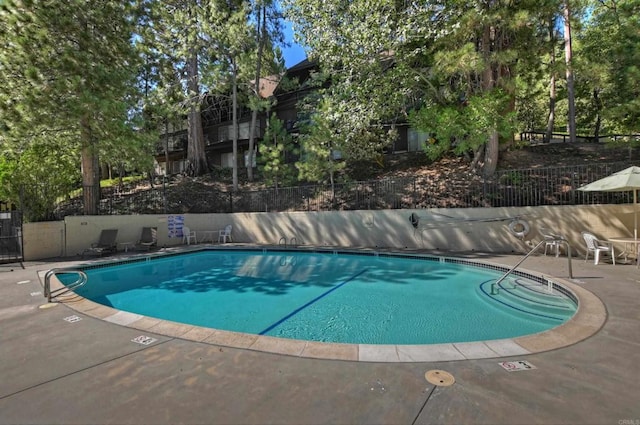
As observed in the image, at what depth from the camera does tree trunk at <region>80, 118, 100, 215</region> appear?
12.2 m

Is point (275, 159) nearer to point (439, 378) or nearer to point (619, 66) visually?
point (619, 66)

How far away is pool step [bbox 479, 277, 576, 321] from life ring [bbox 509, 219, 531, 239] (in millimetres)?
3146

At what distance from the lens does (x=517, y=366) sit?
308 centimetres

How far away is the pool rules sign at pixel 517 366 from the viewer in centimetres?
302

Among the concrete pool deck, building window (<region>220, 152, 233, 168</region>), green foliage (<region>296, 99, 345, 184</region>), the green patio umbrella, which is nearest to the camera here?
the concrete pool deck

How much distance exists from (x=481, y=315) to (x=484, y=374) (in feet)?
10.4

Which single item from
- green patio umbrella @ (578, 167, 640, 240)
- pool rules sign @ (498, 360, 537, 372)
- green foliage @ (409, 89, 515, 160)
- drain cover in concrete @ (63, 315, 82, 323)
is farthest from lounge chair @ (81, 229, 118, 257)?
green patio umbrella @ (578, 167, 640, 240)

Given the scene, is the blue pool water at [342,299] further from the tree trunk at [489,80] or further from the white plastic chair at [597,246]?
the tree trunk at [489,80]

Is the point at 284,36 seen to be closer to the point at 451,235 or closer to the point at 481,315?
the point at 451,235

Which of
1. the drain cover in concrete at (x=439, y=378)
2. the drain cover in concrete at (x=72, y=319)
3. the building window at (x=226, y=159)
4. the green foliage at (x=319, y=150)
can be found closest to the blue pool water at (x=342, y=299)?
the drain cover in concrete at (x=72, y=319)

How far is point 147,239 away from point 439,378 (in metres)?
13.7

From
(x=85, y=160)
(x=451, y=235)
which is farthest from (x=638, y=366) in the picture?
(x=85, y=160)

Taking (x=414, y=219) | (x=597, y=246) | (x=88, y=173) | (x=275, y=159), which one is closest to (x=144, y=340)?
(x=597, y=246)

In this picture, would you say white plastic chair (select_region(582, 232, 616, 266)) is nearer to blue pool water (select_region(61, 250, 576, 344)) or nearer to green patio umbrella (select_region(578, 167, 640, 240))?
green patio umbrella (select_region(578, 167, 640, 240))
